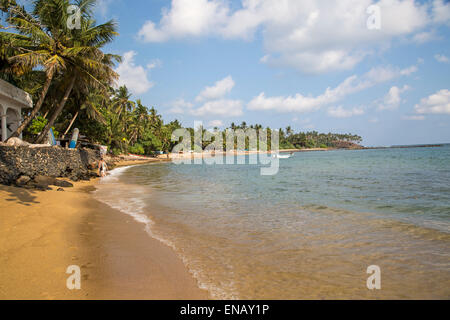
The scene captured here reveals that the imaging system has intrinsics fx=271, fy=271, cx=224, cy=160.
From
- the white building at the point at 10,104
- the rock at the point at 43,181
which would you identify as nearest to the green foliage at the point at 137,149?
the white building at the point at 10,104

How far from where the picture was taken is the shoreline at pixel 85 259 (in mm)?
3400

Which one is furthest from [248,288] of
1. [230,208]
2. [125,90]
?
[125,90]

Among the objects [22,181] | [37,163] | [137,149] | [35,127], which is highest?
[35,127]

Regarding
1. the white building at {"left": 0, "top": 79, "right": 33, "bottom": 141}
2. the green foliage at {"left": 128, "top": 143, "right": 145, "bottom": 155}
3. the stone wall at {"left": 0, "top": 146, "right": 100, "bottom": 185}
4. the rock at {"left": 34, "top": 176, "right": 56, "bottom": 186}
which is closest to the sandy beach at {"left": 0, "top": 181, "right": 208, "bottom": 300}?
the rock at {"left": 34, "top": 176, "right": 56, "bottom": 186}

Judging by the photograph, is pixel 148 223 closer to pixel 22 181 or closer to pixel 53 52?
pixel 22 181

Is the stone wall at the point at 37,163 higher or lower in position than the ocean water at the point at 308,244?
higher

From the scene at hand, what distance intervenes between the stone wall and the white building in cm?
431

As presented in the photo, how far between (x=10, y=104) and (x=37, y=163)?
8346mm

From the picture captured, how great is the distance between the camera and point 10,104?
18.9 m

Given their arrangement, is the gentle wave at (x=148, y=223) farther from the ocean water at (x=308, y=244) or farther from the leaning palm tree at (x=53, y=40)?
the leaning palm tree at (x=53, y=40)

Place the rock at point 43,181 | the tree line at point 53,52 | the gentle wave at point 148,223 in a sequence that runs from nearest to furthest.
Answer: the gentle wave at point 148,223
the rock at point 43,181
the tree line at point 53,52

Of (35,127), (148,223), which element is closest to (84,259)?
(148,223)

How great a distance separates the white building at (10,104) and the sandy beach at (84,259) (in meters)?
13.4
